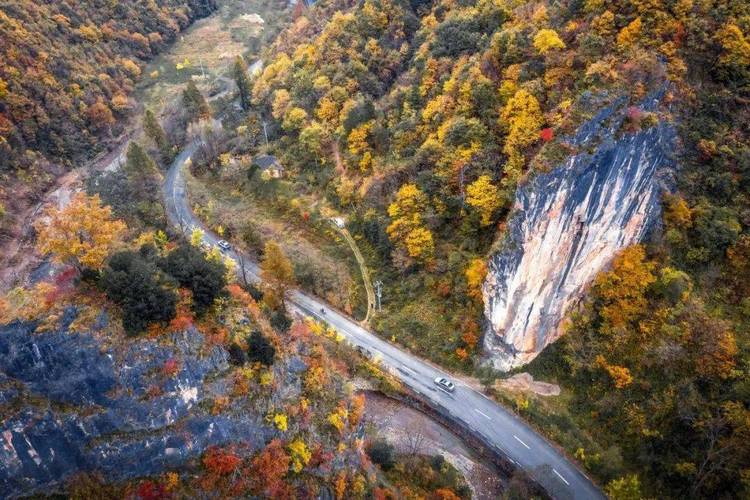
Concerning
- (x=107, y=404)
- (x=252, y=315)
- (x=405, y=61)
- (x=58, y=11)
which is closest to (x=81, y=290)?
(x=107, y=404)

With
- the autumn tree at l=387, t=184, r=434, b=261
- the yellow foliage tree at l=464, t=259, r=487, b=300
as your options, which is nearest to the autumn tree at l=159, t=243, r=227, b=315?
the autumn tree at l=387, t=184, r=434, b=261

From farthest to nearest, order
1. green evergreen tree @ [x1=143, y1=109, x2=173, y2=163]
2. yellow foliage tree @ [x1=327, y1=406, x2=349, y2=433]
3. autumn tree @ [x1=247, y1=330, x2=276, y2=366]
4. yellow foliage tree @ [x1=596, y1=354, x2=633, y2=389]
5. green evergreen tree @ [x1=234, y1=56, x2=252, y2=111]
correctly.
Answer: green evergreen tree @ [x1=234, y1=56, x2=252, y2=111]
green evergreen tree @ [x1=143, y1=109, x2=173, y2=163]
yellow foliage tree @ [x1=596, y1=354, x2=633, y2=389]
yellow foliage tree @ [x1=327, y1=406, x2=349, y2=433]
autumn tree @ [x1=247, y1=330, x2=276, y2=366]

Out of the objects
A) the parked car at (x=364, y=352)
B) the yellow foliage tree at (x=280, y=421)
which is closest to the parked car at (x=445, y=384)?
the parked car at (x=364, y=352)

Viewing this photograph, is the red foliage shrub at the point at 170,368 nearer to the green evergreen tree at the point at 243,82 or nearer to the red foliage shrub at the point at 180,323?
the red foliage shrub at the point at 180,323

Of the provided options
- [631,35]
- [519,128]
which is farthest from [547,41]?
[519,128]

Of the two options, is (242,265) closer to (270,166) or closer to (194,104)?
(270,166)

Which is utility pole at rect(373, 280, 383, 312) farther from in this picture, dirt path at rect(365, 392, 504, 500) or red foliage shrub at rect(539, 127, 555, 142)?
red foliage shrub at rect(539, 127, 555, 142)
